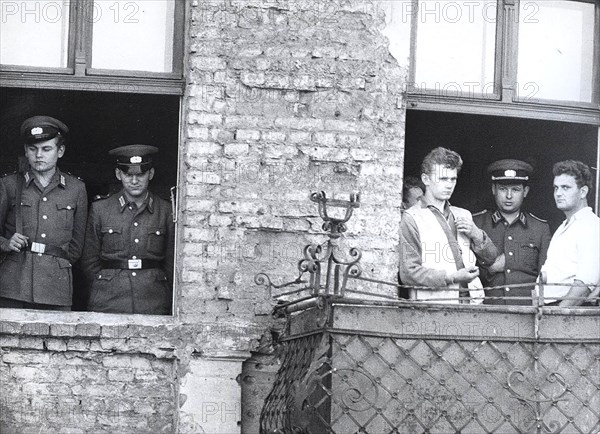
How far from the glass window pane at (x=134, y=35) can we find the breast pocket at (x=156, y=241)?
100 centimetres

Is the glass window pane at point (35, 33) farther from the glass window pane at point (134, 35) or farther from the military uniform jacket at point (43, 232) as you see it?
the military uniform jacket at point (43, 232)

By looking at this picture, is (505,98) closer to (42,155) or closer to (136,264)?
(136,264)

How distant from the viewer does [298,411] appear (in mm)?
6449

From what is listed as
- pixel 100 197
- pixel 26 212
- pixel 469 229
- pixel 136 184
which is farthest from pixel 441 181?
pixel 26 212

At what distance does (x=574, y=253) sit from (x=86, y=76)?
3120mm

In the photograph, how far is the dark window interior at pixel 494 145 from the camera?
856 centimetres

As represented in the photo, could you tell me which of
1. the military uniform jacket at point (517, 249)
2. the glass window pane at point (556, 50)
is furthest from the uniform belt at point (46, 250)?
the glass window pane at point (556, 50)

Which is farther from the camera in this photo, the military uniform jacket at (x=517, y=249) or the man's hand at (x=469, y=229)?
the military uniform jacket at (x=517, y=249)

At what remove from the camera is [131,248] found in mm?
7949

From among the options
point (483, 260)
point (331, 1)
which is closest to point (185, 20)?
point (331, 1)

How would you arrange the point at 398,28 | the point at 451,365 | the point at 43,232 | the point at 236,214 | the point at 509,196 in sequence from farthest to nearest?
the point at 509,196, the point at 43,232, the point at 398,28, the point at 236,214, the point at 451,365

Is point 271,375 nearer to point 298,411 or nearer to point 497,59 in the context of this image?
point 298,411

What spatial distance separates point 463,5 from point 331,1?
971 mm

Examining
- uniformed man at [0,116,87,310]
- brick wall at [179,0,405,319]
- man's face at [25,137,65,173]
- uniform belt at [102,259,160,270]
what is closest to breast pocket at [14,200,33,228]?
uniformed man at [0,116,87,310]
